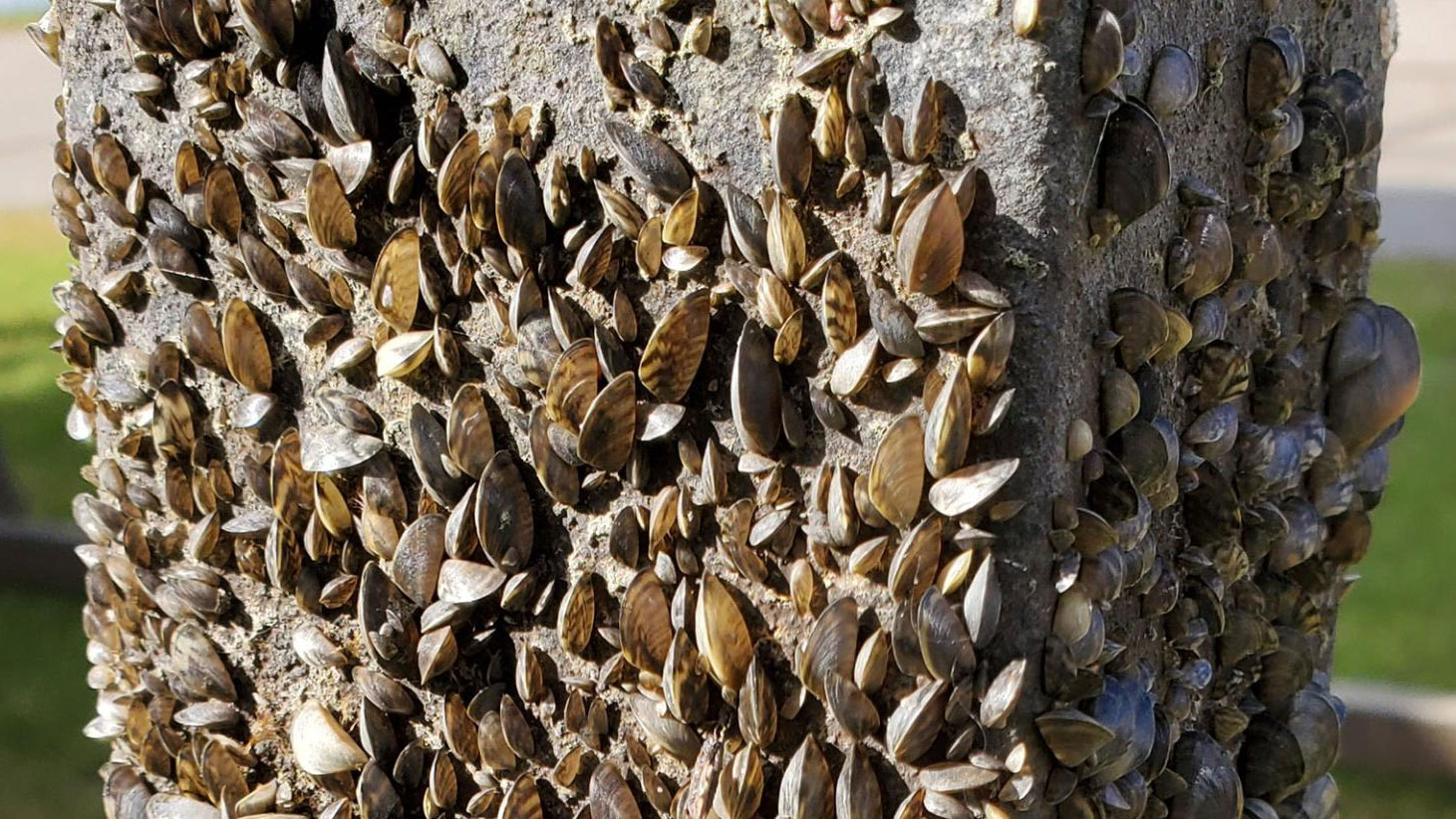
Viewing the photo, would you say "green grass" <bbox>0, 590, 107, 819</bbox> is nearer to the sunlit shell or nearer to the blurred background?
the blurred background

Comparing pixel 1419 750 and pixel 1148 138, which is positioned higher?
pixel 1148 138

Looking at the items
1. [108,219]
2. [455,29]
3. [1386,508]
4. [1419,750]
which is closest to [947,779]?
[455,29]

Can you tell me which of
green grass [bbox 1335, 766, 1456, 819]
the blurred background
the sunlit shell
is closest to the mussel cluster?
the sunlit shell

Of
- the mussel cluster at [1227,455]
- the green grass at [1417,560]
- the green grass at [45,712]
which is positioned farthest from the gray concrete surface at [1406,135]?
the mussel cluster at [1227,455]

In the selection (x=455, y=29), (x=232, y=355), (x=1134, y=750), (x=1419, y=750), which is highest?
(x=455, y=29)

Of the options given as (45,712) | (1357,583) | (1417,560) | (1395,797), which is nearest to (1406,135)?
(1417,560)

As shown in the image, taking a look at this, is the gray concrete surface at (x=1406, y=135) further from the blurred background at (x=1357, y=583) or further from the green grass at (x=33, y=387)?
the green grass at (x=33, y=387)

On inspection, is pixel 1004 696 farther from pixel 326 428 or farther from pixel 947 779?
pixel 326 428
